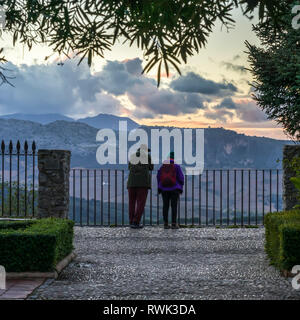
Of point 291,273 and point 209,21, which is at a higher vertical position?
point 209,21

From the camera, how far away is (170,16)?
599cm

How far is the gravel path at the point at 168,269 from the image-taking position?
545 cm

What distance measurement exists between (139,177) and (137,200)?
1.82 feet

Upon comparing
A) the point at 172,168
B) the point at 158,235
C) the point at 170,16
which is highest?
the point at 170,16

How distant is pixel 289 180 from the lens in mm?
12398

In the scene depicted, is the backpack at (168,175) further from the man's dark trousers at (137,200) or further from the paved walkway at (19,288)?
the paved walkway at (19,288)

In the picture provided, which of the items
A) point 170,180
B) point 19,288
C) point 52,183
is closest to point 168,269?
point 19,288

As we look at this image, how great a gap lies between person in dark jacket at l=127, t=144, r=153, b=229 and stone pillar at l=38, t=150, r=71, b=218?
64.2 inches

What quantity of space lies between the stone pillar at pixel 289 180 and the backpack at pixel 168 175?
2.91 m

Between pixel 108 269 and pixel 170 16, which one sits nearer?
pixel 170 16

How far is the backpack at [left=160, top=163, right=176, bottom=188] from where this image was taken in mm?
11609
